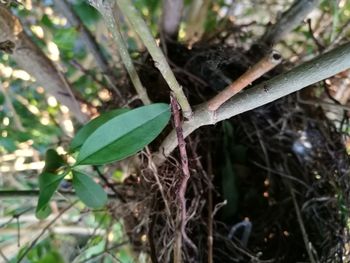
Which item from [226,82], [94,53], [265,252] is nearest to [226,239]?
[265,252]

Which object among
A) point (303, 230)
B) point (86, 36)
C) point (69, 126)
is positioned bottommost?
point (303, 230)

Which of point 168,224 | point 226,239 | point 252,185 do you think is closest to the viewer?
point 168,224

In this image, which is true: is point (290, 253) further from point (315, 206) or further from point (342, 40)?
point (342, 40)

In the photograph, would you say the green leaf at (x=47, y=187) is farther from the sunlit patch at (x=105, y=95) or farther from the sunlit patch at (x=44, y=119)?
the sunlit patch at (x=44, y=119)

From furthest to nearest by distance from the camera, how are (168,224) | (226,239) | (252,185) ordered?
(252,185), (226,239), (168,224)

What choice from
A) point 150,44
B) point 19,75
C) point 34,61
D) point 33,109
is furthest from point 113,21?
point 33,109

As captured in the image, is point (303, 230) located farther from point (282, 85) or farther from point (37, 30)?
point (37, 30)
